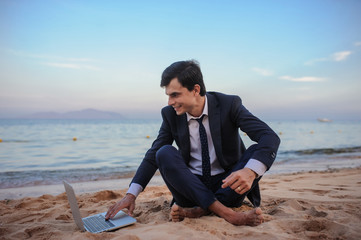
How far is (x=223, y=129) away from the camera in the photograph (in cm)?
250

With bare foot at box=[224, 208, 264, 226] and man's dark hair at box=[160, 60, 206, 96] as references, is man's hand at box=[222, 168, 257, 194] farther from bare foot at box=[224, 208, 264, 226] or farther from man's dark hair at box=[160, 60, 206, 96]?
man's dark hair at box=[160, 60, 206, 96]

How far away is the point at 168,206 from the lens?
10.1 ft

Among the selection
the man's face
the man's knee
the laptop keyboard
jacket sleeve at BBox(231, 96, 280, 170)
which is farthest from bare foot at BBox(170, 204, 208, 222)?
the man's face

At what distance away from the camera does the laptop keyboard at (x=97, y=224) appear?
2.20 metres

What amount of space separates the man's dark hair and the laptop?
1.23 m

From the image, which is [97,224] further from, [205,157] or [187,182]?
[205,157]

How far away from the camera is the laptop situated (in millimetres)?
2156

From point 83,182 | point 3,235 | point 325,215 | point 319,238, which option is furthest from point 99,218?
point 83,182

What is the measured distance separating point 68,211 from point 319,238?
2.57 meters

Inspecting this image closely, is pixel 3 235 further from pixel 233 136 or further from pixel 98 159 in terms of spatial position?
pixel 98 159

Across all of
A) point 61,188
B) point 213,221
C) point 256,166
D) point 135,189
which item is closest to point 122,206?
point 135,189

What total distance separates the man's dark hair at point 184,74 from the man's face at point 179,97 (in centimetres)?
4

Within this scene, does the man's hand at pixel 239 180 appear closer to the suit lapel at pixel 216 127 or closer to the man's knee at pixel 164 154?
the suit lapel at pixel 216 127

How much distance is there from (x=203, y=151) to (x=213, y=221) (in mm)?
626
